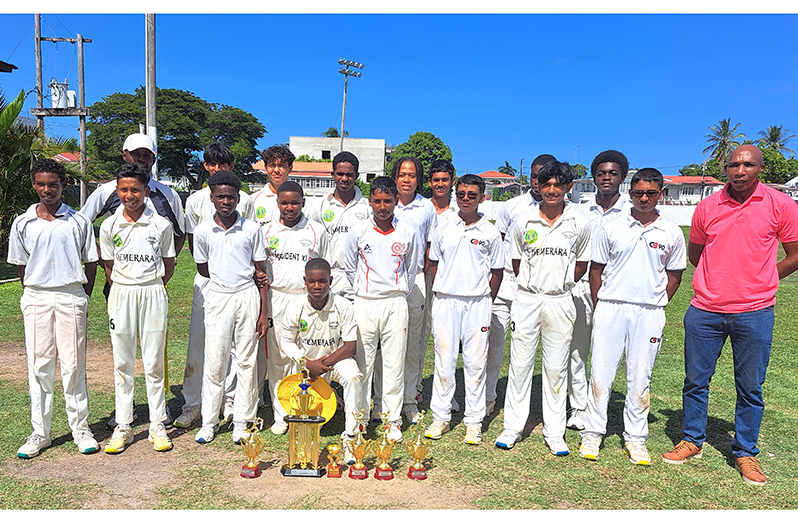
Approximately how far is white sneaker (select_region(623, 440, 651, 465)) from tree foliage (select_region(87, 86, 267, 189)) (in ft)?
140

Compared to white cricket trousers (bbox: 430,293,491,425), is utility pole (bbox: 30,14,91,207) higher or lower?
higher

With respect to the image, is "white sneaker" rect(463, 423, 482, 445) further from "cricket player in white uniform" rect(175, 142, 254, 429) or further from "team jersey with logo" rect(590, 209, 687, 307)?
"cricket player in white uniform" rect(175, 142, 254, 429)

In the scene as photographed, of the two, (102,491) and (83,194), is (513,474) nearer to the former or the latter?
(102,491)

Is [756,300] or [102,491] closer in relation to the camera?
[102,491]

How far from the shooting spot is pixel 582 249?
4793 millimetres

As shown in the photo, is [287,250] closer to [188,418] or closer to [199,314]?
[199,314]

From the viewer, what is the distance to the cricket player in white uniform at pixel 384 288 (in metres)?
4.88

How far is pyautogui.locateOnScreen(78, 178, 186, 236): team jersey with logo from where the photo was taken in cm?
501

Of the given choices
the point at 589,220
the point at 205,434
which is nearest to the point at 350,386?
the point at 205,434

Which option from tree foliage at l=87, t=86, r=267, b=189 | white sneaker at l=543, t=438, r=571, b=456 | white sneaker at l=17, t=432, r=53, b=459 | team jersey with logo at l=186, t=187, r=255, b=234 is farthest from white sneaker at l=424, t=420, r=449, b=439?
tree foliage at l=87, t=86, r=267, b=189

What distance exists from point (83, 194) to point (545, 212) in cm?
2016

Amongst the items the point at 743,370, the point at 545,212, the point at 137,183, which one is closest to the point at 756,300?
the point at 743,370

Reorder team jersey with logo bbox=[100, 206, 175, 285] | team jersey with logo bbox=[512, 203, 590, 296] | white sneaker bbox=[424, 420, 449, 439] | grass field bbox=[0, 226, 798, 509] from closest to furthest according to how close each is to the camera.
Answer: grass field bbox=[0, 226, 798, 509] < team jersey with logo bbox=[100, 206, 175, 285] < team jersey with logo bbox=[512, 203, 590, 296] < white sneaker bbox=[424, 420, 449, 439]

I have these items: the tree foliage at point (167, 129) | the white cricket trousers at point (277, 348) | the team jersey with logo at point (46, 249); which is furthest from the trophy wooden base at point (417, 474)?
the tree foliage at point (167, 129)
